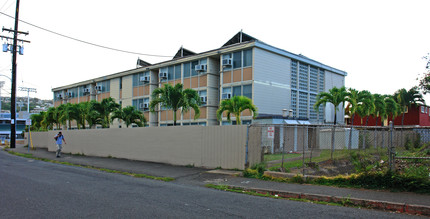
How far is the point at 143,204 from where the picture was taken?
731 cm

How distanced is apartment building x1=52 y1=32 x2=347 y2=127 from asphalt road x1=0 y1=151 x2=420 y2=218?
16096mm

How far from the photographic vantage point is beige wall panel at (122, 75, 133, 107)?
119ft

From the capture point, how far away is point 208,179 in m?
11.5

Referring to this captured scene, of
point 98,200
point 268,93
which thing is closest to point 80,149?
point 268,93

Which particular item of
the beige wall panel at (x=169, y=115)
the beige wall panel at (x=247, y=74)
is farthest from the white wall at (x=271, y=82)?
the beige wall panel at (x=169, y=115)

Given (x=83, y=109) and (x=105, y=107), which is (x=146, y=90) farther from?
(x=83, y=109)

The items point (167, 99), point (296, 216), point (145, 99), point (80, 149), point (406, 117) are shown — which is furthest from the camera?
point (406, 117)

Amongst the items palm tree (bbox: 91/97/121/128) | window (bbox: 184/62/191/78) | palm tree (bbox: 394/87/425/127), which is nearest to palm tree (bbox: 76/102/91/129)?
palm tree (bbox: 91/97/121/128)

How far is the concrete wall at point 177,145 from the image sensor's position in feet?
42.5

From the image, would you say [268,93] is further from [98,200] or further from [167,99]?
[98,200]

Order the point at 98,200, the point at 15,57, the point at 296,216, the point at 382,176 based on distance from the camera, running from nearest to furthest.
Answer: the point at 296,216, the point at 98,200, the point at 382,176, the point at 15,57

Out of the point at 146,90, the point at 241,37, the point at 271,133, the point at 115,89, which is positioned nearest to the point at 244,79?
the point at 241,37

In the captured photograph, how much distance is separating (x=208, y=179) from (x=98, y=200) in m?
4.56

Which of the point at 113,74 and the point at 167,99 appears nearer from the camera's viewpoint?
the point at 167,99
